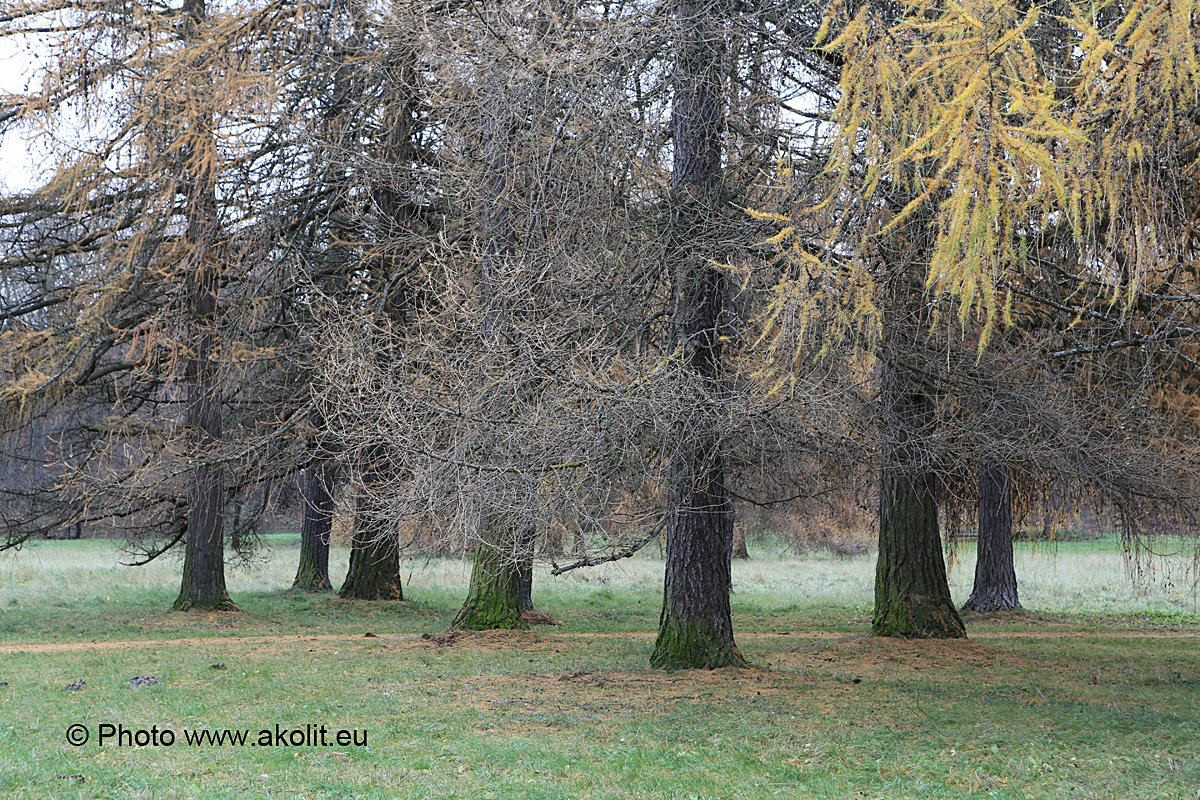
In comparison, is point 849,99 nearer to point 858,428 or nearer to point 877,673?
point 858,428

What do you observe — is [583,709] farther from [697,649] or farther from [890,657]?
[890,657]

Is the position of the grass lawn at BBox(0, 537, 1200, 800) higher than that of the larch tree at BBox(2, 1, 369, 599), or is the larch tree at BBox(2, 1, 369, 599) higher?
the larch tree at BBox(2, 1, 369, 599)

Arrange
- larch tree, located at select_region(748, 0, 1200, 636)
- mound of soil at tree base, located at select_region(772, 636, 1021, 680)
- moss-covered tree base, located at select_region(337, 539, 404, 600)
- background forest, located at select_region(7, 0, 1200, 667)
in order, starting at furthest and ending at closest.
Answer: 1. moss-covered tree base, located at select_region(337, 539, 404, 600)
2. mound of soil at tree base, located at select_region(772, 636, 1021, 680)
3. background forest, located at select_region(7, 0, 1200, 667)
4. larch tree, located at select_region(748, 0, 1200, 636)

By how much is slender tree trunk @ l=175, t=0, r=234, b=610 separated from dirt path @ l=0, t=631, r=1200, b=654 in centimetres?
247

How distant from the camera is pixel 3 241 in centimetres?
1483

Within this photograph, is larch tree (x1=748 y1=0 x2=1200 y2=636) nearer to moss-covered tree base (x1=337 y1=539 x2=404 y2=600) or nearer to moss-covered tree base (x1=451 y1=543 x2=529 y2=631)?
moss-covered tree base (x1=451 y1=543 x2=529 y2=631)

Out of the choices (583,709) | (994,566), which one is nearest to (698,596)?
(583,709)

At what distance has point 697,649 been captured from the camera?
33.1ft

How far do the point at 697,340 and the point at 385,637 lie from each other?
7046 millimetres

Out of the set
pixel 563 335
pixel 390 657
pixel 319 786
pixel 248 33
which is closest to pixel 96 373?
pixel 248 33

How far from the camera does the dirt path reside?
12.2 meters

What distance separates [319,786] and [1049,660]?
29.5 feet

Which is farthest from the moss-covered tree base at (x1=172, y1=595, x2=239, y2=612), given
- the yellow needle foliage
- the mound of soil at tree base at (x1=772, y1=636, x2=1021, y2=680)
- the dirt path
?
the yellow needle foliage

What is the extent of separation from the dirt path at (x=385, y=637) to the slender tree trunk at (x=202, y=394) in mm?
2470
